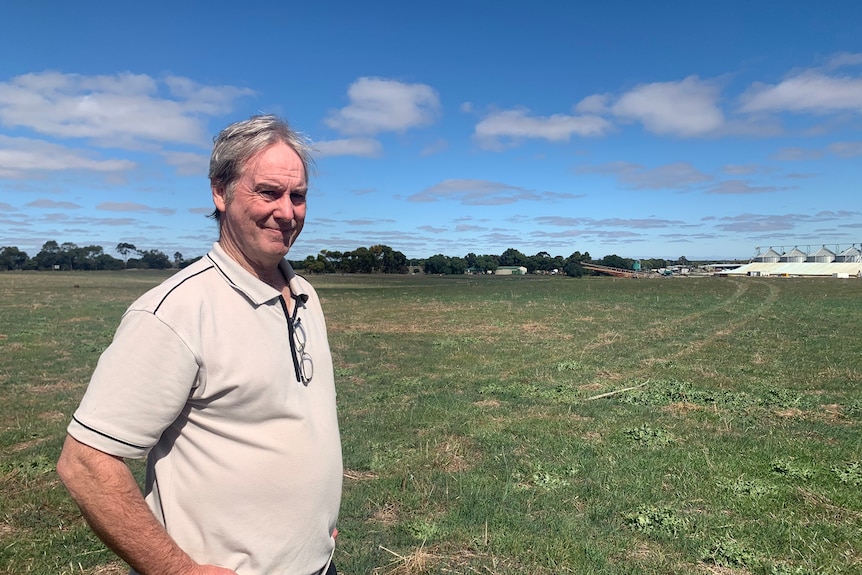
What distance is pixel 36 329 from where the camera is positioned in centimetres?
1812

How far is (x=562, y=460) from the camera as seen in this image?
20.8 feet

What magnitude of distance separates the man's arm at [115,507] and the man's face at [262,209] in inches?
29.3

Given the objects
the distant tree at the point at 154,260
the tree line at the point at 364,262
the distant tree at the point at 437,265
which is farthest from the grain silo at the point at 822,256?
the distant tree at the point at 154,260

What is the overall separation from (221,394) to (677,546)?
4110 mm

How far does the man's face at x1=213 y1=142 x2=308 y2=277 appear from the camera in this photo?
1901 millimetres

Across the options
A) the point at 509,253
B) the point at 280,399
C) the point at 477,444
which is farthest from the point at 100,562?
the point at 509,253

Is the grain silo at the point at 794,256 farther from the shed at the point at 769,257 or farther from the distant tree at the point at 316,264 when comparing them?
the distant tree at the point at 316,264

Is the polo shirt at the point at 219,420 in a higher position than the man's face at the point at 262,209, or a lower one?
lower

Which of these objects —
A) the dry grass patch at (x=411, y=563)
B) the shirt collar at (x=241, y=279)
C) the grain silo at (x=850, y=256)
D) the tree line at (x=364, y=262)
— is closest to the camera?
the shirt collar at (x=241, y=279)

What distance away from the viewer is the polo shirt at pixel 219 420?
1.52 metres

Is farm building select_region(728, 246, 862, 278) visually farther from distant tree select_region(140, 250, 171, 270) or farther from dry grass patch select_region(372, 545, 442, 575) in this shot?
dry grass patch select_region(372, 545, 442, 575)

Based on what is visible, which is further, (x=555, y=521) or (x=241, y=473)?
(x=555, y=521)

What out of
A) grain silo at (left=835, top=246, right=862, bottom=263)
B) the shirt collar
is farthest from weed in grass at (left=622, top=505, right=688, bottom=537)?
grain silo at (left=835, top=246, right=862, bottom=263)

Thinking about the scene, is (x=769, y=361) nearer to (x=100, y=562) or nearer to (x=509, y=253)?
(x=100, y=562)
